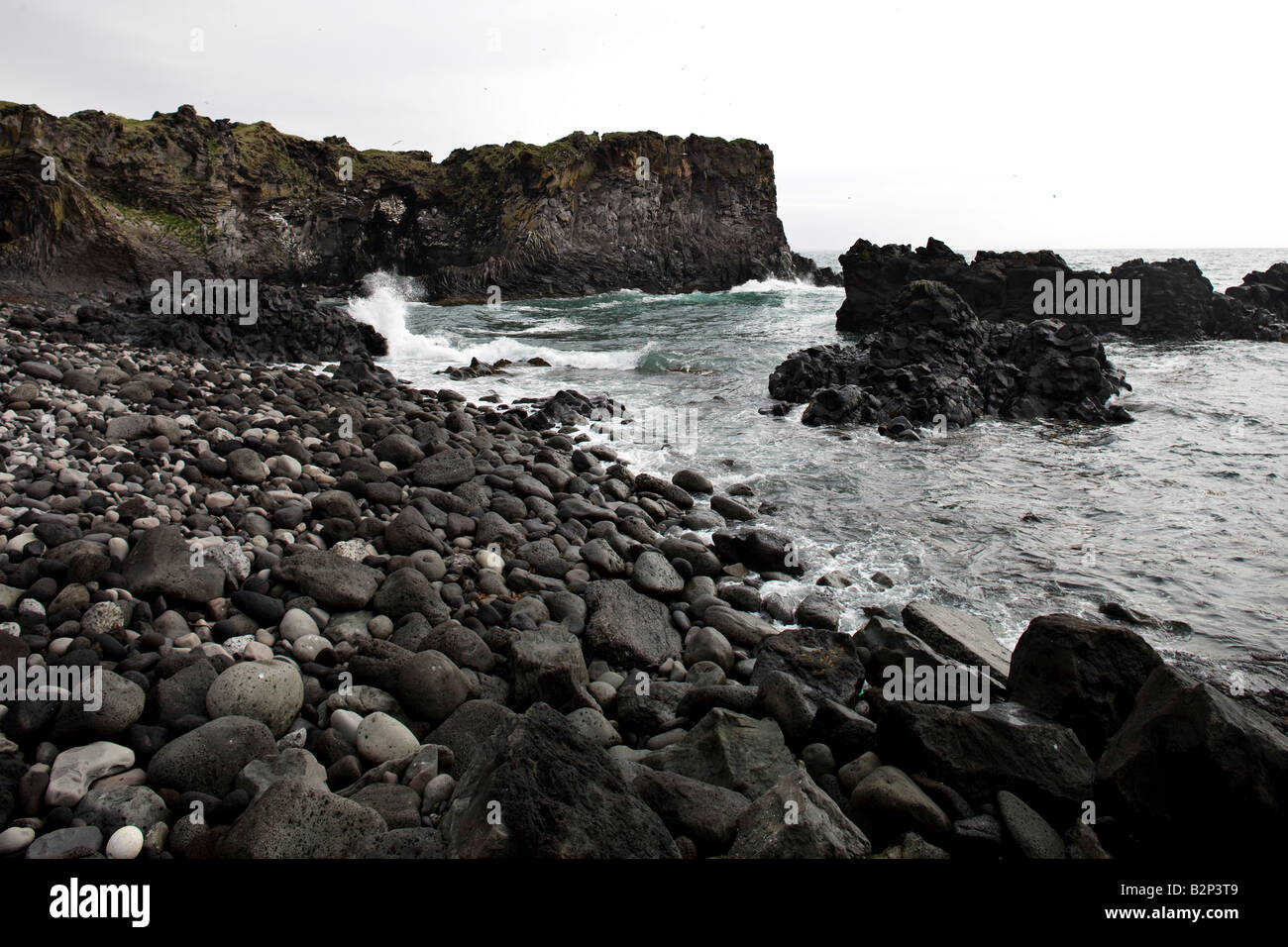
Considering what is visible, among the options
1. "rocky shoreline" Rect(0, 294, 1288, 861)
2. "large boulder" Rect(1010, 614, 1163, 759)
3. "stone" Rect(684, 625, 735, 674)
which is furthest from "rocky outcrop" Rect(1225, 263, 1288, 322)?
"stone" Rect(684, 625, 735, 674)

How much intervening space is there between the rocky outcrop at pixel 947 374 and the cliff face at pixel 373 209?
30.8 m

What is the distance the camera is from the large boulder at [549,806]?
8.34 feet

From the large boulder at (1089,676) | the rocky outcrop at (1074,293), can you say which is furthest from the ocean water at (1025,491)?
Result: the rocky outcrop at (1074,293)

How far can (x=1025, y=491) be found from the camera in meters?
10.1

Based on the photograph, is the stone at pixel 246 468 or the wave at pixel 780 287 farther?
the wave at pixel 780 287

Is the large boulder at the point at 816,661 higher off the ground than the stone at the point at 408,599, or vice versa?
the stone at the point at 408,599

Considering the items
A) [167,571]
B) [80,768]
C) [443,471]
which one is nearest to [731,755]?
[80,768]

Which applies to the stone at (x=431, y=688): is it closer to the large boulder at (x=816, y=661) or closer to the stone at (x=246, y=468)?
the large boulder at (x=816, y=661)

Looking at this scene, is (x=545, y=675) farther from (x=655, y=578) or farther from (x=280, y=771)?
(x=655, y=578)

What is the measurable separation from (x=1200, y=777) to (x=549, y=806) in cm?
291

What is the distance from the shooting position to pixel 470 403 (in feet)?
47.6
